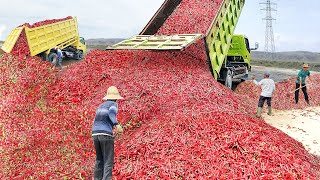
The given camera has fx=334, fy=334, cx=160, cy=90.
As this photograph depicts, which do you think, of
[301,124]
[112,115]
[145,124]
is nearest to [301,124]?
[301,124]

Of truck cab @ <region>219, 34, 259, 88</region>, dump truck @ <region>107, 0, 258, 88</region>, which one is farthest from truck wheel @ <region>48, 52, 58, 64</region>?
truck cab @ <region>219, 34, 259, 88</region>

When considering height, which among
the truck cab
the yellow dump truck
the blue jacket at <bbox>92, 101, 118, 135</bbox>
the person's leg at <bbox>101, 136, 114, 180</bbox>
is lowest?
the person's leg at <bbox>101, 136, 114, 180</bbox>

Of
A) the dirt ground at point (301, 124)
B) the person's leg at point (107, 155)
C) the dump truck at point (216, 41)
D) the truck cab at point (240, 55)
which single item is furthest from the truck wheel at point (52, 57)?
the person's leg at point (107, 155)

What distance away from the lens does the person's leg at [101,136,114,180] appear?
5938 millimetres

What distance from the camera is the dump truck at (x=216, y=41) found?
11.6m

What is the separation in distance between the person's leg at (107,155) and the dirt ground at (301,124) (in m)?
5.49

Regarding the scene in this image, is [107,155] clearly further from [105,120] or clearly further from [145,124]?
[145,124]

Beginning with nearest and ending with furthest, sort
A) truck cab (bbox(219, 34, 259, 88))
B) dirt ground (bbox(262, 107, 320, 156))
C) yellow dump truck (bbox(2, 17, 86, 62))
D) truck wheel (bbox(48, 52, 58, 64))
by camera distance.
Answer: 1. dirt ground (bbox(262, 107, 320, 156))
2. yellow dump truck (bbox(2, 17, 86, 62))
3. truck cab (bbox(219, 34, 259, 88))
4. truck wheel (bbox(48, 52, 58, 64))

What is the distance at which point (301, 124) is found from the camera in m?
11.3

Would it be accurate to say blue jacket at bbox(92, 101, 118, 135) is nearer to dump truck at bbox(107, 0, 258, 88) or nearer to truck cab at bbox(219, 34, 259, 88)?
dump truck at bbox(107, 0, 258, 88)

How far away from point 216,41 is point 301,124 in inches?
172

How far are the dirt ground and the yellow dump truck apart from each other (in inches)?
465

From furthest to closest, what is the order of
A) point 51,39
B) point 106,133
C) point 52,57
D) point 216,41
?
point 52,57, point 51,39, point 216,41, point 106,133

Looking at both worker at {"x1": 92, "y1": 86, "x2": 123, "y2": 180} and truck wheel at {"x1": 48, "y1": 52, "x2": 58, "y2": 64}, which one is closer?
worker at {"x1": 92, "y1": 86, "x2": 123, "y2": 180}
